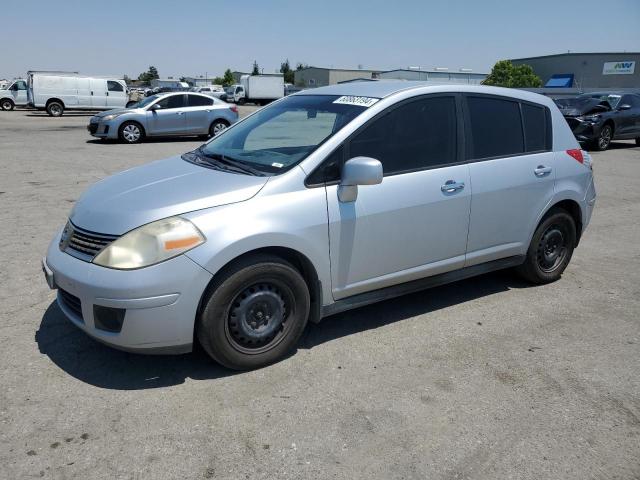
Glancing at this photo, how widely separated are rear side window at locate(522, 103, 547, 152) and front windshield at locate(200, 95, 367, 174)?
1726mm

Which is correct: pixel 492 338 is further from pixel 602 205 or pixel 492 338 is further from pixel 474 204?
pixel 602 205

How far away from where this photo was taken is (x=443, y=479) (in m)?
2.56

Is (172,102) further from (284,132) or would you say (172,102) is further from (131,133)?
(284,132)

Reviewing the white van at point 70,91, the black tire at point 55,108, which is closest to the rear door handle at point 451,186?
the white van at point 70,91

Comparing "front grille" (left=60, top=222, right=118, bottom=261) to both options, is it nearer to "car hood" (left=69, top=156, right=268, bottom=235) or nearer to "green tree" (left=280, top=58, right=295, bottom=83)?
"car hood" (left=69, top=156, right=268, bottom=235)

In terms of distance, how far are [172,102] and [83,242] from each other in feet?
47.1

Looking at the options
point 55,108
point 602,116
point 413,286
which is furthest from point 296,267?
point 55,108

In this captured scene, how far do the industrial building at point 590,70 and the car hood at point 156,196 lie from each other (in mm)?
66798

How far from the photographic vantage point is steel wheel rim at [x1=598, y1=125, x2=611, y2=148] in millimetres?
16172

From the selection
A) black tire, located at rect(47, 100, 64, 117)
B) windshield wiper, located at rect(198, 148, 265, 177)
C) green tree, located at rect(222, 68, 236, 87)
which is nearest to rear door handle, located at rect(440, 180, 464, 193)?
windshield wiper, located at rect(198, 148, 265, 177)

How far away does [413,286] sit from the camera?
412 centimetres

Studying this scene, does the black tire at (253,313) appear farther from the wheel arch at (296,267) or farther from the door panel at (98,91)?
the door panel at (98,91)

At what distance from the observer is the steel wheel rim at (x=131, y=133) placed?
16.0m

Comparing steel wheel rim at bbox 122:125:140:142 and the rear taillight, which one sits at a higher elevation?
the rear taillight
